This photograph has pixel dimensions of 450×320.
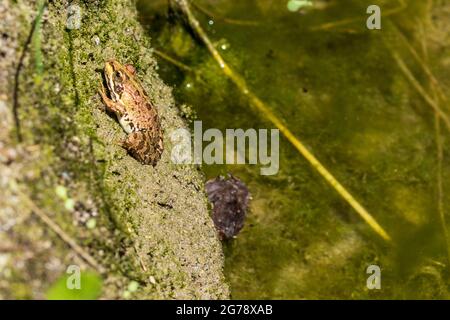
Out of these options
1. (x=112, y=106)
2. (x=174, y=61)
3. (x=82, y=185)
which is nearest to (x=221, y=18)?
(x=174, y=61)

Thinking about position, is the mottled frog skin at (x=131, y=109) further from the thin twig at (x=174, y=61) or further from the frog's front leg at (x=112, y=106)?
the thin twig at (x=174, y=61)

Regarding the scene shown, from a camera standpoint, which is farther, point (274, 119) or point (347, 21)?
point (347, 21)

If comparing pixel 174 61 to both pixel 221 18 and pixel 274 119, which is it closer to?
pixel 221 18

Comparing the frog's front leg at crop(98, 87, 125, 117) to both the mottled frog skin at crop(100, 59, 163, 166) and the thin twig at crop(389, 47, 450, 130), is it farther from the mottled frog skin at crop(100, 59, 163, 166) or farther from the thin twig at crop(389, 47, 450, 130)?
the thin twig at crop(389, 47, 450, 130)

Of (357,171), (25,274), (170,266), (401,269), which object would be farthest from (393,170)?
(25,274)

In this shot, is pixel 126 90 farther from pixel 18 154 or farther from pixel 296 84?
pixel 296 84

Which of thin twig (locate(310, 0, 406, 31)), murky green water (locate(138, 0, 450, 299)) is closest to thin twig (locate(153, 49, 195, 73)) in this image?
murky green water (locate(138, 0, 450, 299))
